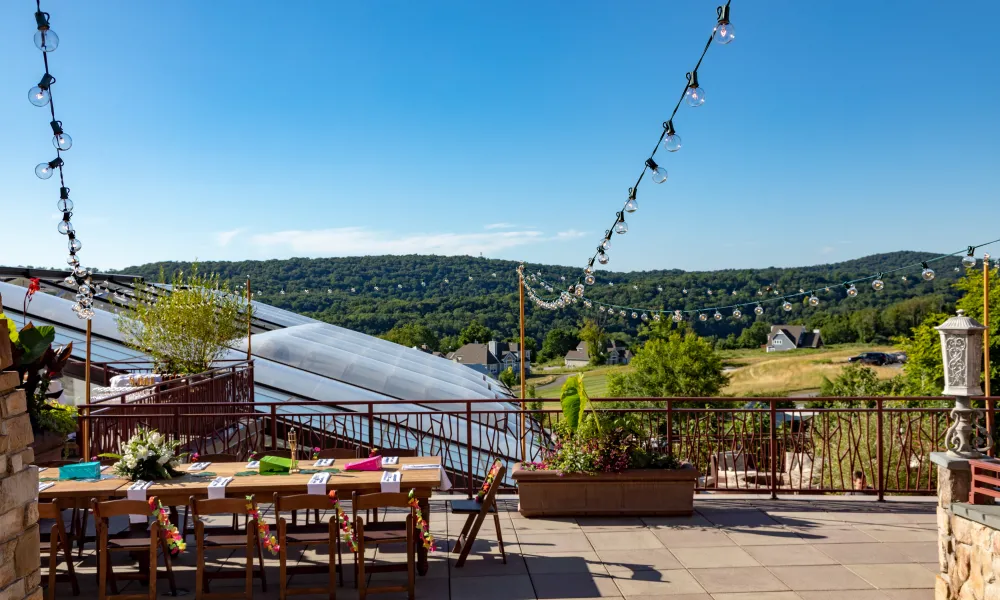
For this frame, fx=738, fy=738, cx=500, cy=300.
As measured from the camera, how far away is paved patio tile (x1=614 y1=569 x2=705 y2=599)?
5.21 meters

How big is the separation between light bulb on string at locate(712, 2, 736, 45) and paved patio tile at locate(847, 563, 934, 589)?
396cm

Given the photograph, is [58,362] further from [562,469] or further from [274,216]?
[274,216]

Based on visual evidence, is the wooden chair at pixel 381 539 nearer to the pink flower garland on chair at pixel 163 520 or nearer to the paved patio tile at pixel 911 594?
the pink flower garland on chair at pixel 163 520

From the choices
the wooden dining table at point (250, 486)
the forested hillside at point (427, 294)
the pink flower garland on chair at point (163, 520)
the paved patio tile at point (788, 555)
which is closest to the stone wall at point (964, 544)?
the paved patio tile at point (788, 555)

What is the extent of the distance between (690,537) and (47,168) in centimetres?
642

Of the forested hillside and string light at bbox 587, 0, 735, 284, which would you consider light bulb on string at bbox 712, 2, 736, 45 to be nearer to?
string light at bbox 587, 0, 735, 284

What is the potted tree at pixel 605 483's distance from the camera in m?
7.13

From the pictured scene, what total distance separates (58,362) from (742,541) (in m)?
6.51

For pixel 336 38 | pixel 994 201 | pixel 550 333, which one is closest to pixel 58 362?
pixel 336 38

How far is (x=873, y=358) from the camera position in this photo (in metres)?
58.0

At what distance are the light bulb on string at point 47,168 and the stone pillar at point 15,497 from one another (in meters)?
3.20

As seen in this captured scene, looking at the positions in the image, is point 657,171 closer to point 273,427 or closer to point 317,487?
point 317,487

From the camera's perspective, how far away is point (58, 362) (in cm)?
700

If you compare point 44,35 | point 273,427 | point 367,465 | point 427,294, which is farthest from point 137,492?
point 427,294
